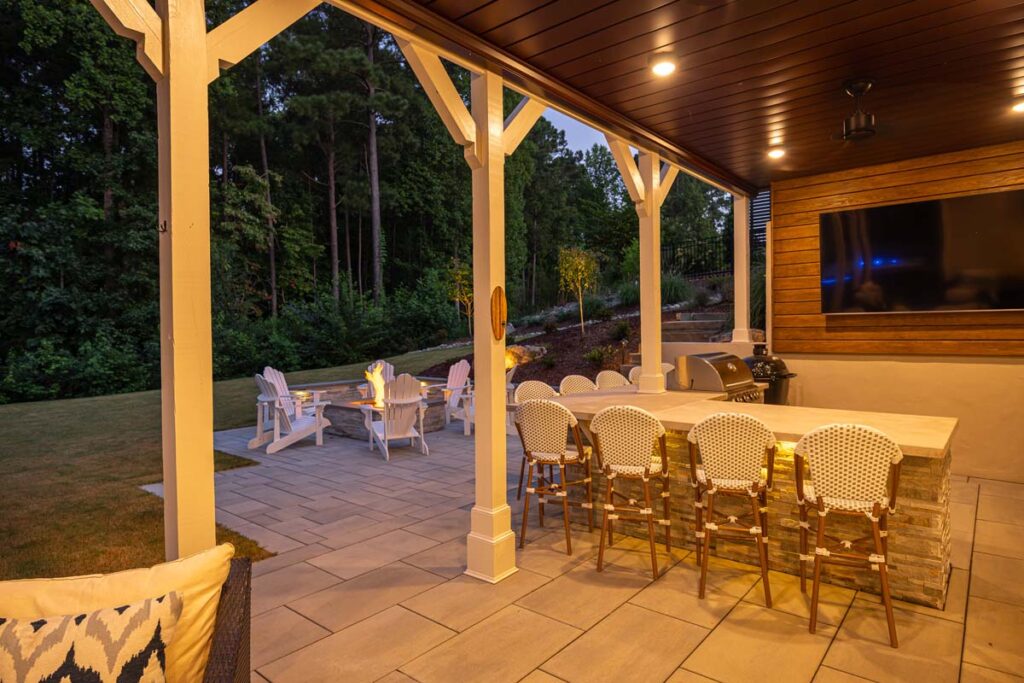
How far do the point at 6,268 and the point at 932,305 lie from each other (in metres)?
15.3

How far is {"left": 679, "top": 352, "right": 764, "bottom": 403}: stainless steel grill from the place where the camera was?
4898 mm

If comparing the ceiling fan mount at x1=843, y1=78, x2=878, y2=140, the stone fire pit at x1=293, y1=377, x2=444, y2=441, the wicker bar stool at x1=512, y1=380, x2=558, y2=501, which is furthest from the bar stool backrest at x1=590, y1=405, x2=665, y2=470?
the stone fire pit at x1=293, y1=377, x2=444, y2=441

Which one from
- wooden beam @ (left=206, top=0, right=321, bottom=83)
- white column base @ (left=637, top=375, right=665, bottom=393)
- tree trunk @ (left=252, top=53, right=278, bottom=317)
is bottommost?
white column base @ (left=637, top=375, right=665, bottom=393)

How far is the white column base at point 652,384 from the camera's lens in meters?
4.96

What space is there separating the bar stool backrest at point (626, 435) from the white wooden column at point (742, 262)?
414 cm

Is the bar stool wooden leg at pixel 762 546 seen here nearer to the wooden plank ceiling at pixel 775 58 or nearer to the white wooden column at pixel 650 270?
the white wooden column at pixel 650 270

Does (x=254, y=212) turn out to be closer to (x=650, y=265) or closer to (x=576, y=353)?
(x=576, y=353)

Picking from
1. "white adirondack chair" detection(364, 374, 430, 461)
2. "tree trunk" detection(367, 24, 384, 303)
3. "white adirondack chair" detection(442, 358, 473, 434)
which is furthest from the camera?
"tree trunk" detection(367, 24, 384, 303)

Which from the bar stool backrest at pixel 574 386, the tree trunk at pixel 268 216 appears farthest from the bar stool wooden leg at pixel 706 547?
the tree trunk at pixel 268 216

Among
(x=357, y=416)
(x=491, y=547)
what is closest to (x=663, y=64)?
(x=491, y=547)

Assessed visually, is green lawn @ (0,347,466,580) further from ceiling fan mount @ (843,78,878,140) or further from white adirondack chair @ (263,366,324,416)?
ceiling fan mount @ (843,78,878,140)

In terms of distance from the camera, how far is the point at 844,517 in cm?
315

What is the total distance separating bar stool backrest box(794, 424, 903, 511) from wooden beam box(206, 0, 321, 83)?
112 inches

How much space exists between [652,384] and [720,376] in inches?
22.1
